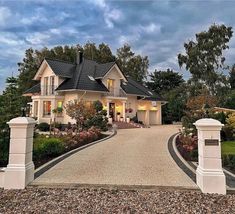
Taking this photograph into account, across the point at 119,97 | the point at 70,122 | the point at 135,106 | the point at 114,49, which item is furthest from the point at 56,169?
the point at 114,49

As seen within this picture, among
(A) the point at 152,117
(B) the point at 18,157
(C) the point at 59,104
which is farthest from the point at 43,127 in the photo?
(B) the point at 18,157

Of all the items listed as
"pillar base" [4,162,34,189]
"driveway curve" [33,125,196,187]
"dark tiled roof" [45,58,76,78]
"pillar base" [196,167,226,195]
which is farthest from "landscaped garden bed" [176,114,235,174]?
"dark tiled roof" [45,58,76,78]

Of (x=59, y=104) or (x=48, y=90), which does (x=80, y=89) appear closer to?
(x=59, y=104)

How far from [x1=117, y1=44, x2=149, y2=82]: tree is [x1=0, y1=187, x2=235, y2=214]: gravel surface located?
39.9 metres

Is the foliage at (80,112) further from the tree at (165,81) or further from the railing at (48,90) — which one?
the tree at (165,81)

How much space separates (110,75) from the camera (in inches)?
1088

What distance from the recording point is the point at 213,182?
17.1ft

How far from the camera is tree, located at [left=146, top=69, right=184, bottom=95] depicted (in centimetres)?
4678

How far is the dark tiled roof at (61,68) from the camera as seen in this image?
85.3 feet

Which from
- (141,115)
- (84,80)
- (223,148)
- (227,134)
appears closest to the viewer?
(223,148)

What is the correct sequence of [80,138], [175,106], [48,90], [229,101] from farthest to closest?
[175,106] < [229,101] < [48,90] < [80,138]

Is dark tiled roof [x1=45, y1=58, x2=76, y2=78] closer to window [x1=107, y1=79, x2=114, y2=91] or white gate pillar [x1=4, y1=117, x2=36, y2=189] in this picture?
window [x1=107, y1=79, x2=114, y2=91]

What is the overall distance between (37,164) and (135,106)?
23012 millimetres

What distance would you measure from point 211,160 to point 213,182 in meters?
0.46
